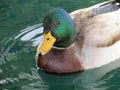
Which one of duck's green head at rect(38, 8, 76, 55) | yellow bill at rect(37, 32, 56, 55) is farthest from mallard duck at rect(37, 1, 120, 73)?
yellow bill at rect(37, 32, 56, 55)

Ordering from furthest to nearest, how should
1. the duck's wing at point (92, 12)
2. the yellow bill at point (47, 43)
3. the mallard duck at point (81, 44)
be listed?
the duck's wing at point (92, 12) → the mallard duck at point (81, 44) → the yellow bill at point (47, 43)

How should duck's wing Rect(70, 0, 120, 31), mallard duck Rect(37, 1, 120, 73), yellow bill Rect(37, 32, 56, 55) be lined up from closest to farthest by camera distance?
yellow bill Rect(37, 32, 56, 55) → mallard duck Rect(37, 1, 120, 73) → duck's wing Rect(70, 0, 120, 31)

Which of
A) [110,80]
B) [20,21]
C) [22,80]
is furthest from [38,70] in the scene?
[20,21]

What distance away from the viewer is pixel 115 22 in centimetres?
546

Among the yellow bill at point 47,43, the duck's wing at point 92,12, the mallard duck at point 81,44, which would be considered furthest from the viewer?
the duck's wing at point 92,12

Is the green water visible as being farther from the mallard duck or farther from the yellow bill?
the yellow bill

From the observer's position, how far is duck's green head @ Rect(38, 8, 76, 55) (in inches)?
198

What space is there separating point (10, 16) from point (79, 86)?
232 centimetres

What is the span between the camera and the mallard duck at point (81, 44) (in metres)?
5.22

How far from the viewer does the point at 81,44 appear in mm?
5301

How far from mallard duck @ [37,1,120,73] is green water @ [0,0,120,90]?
0.31ft

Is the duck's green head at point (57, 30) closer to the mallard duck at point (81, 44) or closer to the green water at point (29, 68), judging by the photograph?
the mallard duck at point (81, 44)

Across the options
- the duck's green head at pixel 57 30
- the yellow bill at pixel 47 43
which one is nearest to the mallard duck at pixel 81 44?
the duck's green head at pixel 57 30

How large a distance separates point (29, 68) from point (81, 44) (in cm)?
67
